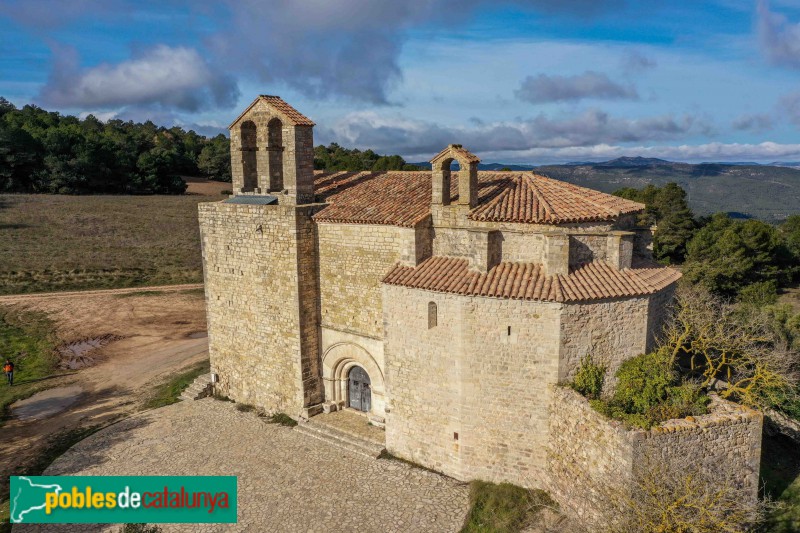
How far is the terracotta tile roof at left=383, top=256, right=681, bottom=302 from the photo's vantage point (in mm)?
12273

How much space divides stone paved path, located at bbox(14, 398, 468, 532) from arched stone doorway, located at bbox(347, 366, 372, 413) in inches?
70.0

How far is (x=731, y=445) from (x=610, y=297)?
376 cm

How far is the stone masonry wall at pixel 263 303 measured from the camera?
16797 mm

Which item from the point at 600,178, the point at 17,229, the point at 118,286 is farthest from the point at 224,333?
the point at 600,178

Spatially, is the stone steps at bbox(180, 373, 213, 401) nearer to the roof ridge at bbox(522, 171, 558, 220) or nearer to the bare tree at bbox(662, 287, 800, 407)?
the roof ridge at bbox(522, 171, 558, 220)

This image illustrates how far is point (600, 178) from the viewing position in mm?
69375

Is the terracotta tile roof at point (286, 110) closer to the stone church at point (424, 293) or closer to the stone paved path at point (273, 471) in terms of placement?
the stone church at point (424, 293)

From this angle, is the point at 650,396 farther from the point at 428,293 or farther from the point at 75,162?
the point at 75,162

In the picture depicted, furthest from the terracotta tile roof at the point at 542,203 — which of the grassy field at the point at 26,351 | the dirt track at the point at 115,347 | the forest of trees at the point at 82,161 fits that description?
the forest of trees at the point at 82,161

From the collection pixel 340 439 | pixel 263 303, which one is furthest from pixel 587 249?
pixel 263 303

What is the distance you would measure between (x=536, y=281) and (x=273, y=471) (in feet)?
27.9

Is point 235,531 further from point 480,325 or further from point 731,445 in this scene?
point 731,445

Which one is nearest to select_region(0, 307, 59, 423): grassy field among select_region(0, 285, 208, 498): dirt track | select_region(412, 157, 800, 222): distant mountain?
select_region(0, 285, 208, 498): dirt track

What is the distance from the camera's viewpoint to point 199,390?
19.8m
